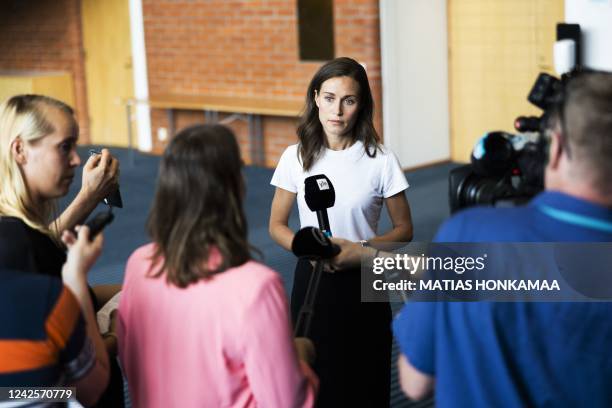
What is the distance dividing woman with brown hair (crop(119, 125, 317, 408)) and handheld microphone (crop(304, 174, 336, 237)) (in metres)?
0.63

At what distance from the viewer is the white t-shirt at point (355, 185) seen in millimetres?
2672

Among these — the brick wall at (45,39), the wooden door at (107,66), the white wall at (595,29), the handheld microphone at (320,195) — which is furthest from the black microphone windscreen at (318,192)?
the brick wall at (45,39)

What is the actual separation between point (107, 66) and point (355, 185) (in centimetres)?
804

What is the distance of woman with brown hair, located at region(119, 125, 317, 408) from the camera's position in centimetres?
162

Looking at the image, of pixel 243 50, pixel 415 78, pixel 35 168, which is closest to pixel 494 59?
pixel 415 78

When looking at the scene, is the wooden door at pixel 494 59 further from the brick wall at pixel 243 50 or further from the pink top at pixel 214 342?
the pink top at pixel 214 342

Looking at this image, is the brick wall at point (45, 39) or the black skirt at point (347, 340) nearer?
the black skirt at point (347, 340)

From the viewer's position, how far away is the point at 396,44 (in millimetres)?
7660

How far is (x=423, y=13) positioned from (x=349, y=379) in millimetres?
5669

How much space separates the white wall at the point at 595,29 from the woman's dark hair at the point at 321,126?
3.61 meters

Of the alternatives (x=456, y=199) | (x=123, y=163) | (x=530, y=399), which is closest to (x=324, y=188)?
(x=456, y=199)

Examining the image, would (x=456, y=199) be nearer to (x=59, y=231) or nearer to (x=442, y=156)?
(x=59, y=231)

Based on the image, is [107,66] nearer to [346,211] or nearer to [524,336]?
[346,211]

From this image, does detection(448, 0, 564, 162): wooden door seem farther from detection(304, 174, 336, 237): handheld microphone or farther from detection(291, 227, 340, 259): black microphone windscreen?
detection(291, 227, 340, 259): black microphone windscreen
